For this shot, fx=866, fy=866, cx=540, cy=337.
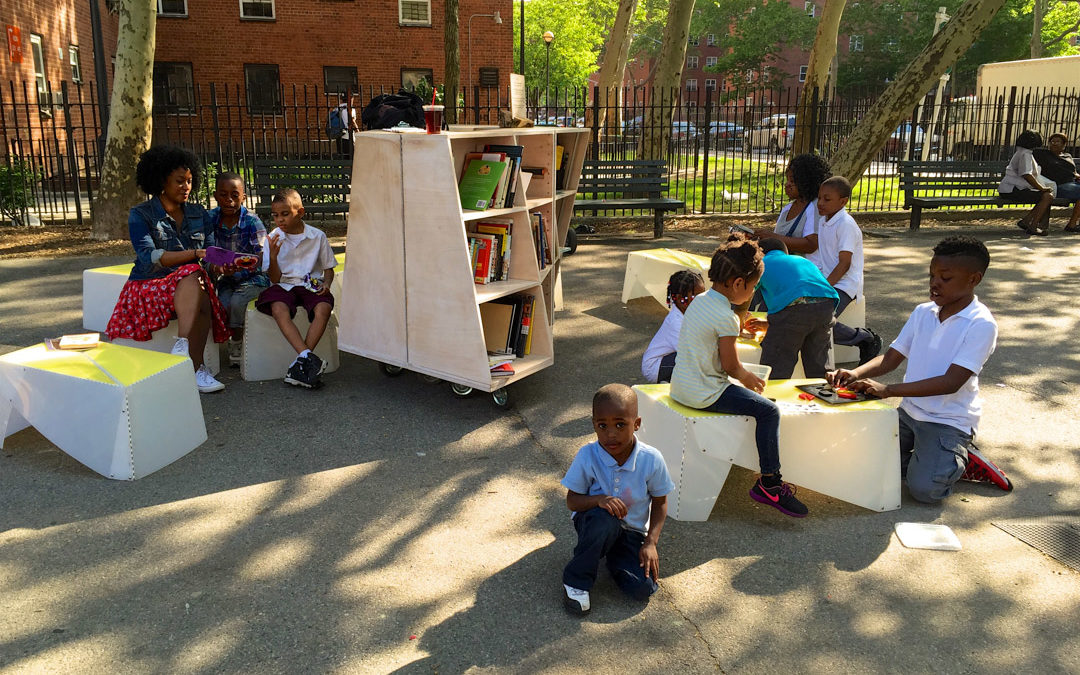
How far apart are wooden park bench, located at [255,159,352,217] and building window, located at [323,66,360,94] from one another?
18.6m

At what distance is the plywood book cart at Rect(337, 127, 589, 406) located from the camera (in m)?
5.36

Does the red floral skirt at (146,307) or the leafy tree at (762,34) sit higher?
the leafy tree at (762,34)

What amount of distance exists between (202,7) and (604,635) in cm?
2957

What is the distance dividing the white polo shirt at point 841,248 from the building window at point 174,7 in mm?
27238

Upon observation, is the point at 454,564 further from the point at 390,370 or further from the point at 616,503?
the point at 390,370

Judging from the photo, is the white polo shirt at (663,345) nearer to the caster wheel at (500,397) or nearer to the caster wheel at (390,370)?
the caster wheel at (500,397)

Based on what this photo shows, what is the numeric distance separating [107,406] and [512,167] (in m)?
2.83

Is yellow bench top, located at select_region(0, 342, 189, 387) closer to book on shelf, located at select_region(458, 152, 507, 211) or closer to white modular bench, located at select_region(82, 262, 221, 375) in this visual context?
book on shelf, located at select_region(458, 152, 507, 211)

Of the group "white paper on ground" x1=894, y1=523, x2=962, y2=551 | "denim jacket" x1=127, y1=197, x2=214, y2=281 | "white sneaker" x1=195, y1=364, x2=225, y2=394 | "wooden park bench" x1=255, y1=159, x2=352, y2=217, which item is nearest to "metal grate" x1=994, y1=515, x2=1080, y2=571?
"white paper on ground" x1=894, y1=523, x2=962, y2=551

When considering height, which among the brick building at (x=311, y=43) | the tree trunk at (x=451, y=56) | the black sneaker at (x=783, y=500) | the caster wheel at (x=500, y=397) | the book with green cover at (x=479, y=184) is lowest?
the black sneaker at (x=783, y=500)

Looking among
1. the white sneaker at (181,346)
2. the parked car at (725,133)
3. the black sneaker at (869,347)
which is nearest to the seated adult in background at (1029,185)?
the parked car at (725,133)

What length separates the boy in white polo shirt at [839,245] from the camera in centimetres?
613

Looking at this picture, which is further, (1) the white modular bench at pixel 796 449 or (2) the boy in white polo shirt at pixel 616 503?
(1) the white modular bench at pixel 796 449

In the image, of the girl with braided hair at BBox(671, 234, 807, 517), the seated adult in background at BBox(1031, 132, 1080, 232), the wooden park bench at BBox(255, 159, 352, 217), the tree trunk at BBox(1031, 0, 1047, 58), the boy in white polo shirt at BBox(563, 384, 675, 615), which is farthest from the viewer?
the tree trunk at BBox(1031, 0, 1047, 58)
